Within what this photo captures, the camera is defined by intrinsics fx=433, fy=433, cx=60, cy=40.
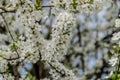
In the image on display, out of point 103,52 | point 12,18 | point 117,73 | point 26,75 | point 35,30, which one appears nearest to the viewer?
point 117,73

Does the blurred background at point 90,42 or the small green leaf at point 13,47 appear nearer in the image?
the small green leaf at point 13,47

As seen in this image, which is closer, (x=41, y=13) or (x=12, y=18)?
(x=41, y=13)

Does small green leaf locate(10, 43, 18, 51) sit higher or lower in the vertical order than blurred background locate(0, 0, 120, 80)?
higher

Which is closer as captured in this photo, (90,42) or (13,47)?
(13,47)

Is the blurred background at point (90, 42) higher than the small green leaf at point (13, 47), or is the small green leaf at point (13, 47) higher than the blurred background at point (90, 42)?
the small green leaf at point (13, 47)

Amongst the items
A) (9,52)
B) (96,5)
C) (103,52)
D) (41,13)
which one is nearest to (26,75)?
(9,52)

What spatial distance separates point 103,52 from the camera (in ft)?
25.6

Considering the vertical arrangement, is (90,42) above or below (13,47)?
below

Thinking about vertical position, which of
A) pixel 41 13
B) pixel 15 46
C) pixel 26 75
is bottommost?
pixel 26 75

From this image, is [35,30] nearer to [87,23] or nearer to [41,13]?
[41,13]

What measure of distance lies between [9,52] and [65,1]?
801 millimetres

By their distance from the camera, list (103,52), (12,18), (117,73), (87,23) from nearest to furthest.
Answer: (117,73), (12,18), (103,52), (87,23)

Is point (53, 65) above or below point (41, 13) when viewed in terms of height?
below

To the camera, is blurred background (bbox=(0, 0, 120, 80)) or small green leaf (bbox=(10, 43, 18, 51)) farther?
blurred background (bbox=(0, 0, 120, 80))
